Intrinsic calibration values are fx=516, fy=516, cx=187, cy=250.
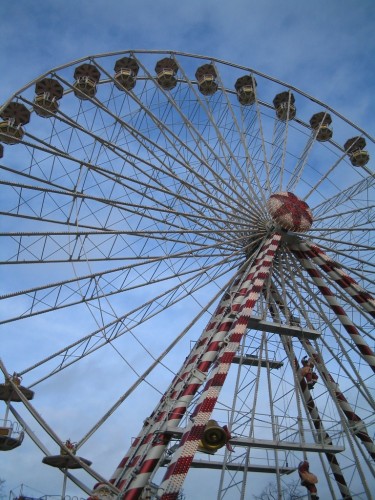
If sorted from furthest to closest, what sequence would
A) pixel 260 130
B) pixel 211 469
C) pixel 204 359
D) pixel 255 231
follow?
pixel 260 130, pixel 255 231, pixel 211 469, pixel 204 359

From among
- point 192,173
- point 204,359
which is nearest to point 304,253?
point 192,173

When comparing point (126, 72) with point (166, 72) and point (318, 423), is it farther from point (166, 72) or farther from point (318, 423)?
point (318, 423)

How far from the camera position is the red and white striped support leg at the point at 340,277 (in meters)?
16.0

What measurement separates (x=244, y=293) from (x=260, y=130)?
24.8ft

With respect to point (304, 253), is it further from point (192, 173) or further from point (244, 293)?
point (192, 173)

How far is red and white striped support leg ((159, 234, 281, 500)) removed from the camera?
1048 centimetres

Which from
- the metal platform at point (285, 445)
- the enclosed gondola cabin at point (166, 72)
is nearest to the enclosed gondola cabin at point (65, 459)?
the metal platform at point (285, 445)

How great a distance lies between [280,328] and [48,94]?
1097 centimetres

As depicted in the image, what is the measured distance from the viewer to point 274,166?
65.5 ft

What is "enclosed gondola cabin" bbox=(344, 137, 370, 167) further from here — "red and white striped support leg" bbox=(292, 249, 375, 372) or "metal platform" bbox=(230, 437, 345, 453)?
"metal platform" bbox=(230, 437, 345, 453)

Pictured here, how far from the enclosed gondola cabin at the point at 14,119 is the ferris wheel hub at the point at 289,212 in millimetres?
8505

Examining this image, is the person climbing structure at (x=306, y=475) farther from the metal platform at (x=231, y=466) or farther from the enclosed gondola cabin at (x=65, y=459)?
the enclosed gondola cabin at (x=65, y=459)

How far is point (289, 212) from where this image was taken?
17.4 metres

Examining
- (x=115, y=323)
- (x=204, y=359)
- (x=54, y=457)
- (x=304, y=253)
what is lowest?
(x=54, y=457)
